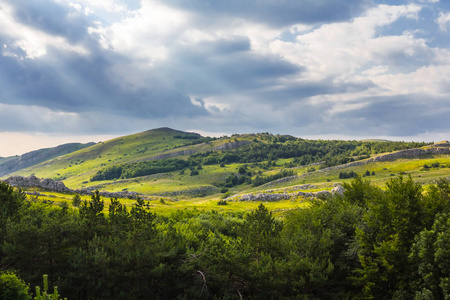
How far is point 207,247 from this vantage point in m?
41.5

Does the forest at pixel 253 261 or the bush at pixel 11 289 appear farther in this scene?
the forest at pixel 253 261

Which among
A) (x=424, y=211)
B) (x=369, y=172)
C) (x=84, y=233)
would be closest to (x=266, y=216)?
(x=424, y=211)

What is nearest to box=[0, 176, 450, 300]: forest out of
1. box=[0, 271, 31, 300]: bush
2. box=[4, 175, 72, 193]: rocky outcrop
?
box=[0, 271, 31, 300]: bush

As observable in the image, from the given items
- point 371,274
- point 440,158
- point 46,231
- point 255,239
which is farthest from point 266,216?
point 440,158

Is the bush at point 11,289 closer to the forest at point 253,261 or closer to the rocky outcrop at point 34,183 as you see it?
the forest at point 253,261

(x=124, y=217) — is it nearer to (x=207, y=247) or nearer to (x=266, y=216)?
(x=207, y=247)

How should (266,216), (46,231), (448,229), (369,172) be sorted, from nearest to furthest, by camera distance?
1. (448,229)
2. (46,231)
3. (266,216)
4. (369,172)

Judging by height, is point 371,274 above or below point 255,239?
below

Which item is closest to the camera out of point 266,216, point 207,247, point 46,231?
point 46,231

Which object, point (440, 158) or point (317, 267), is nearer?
point (317, 267)

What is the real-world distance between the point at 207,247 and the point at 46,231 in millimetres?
19722

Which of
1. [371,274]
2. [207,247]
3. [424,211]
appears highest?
[424,211]

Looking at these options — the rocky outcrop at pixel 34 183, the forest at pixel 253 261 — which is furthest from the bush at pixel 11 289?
the rocky outcrop at pixel 34 183

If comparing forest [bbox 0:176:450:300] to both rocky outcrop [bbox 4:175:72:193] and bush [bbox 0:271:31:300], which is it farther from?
rocky outcrop [bbox 4:175:72:193]
